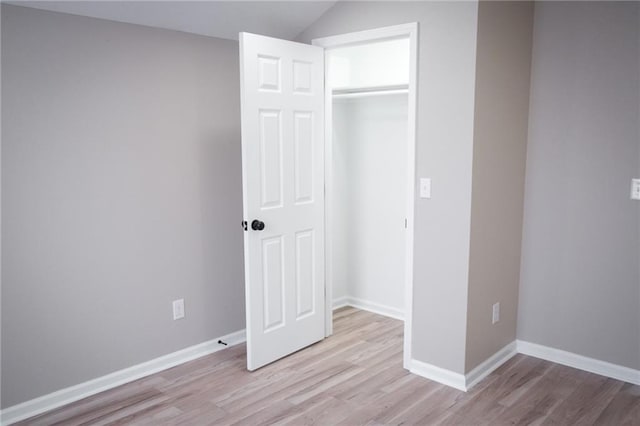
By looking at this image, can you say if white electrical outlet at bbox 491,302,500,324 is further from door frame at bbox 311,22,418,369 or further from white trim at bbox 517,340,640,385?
door frame at bbox 311,22,418,369

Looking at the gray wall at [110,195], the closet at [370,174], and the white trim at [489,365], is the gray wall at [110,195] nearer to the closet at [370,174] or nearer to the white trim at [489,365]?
the closet at [370,174]

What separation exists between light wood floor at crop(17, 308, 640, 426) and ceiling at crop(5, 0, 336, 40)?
6.82 ft

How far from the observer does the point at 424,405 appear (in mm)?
2654

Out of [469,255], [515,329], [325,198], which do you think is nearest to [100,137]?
[325,198]

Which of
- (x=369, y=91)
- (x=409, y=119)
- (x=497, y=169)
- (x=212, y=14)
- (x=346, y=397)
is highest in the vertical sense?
(x=212, y=14)

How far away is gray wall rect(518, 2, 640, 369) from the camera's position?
283 cm

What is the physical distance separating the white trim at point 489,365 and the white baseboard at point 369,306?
2.99 ft

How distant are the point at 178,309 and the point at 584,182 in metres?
2.63

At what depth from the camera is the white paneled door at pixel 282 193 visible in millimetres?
2906

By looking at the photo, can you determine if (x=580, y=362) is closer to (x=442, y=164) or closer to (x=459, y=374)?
(x=459, y=374)

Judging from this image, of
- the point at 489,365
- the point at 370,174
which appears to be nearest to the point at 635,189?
the point at 489,365

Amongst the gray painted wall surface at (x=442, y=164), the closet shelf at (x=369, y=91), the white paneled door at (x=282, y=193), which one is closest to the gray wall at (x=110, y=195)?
the white paneled door at (x=282, y=193)

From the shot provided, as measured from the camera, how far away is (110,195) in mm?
2760

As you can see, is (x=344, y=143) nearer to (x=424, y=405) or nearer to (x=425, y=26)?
(x=425, y=26)
